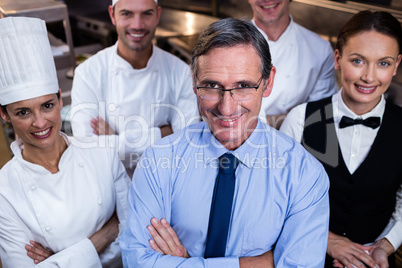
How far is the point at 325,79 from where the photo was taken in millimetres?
2348

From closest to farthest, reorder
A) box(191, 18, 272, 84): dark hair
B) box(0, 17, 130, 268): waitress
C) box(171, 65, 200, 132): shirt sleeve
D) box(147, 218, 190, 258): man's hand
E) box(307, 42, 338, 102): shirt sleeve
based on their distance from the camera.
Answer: box(191, 18, 272, 84): dark hair < box(147, 218, 190, 258): man's hand < box(0, 17, 130, 268): waitress < box(307, 42, 338, 102): shirt sleeve < box(171, 65, 200, 132): shirt sleeve

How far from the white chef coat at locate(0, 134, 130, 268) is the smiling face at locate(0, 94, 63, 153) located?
10cm

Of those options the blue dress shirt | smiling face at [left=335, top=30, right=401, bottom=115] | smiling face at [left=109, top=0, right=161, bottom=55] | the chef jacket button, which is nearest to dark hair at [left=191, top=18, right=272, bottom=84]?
the blue dress shirt

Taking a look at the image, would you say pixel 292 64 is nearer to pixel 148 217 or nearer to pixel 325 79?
pixel 325 79

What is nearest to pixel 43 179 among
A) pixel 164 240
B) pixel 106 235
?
pixel 106 235

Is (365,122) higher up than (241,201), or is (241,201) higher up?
(365,122)

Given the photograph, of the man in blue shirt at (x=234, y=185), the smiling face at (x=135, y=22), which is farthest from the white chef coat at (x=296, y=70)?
the man in blue shirt at (x=234, y=185)

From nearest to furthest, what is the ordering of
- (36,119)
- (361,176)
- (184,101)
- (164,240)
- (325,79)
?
(164,240)
(36,119)
(361,176)
(325,79)
(184,101)

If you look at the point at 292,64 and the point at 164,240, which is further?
the point at 292,64

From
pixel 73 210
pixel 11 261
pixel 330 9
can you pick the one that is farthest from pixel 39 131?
pixel 330 9

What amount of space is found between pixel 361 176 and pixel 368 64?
0.50 metres

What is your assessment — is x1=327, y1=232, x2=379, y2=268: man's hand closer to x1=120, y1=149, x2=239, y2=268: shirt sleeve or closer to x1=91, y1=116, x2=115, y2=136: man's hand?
x1=120, y1=149, x2=239, y2=268: shirt sleeve

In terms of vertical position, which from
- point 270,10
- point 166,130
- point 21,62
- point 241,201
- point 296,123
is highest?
point 270,10

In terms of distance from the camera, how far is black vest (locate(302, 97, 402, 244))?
5.66ft
